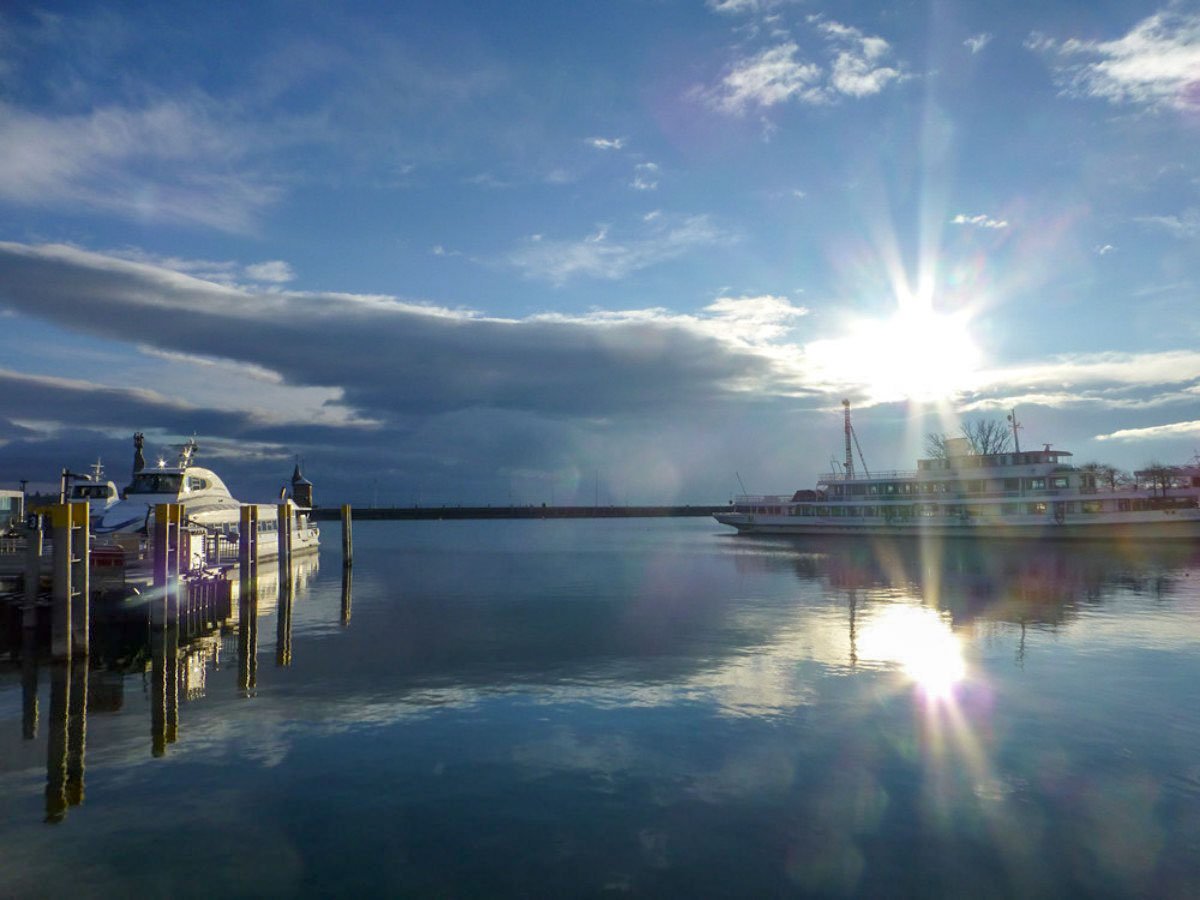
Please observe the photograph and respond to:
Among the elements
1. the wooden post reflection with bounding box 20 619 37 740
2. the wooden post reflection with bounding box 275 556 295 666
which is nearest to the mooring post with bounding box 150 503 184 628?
the wooden post reflection with bounding box 20 619 37 740

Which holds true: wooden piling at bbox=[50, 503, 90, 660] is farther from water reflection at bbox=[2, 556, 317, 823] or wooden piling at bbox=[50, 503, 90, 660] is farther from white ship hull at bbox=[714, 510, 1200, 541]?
white ship hull at bbox=[714, 510, 1200, 541]

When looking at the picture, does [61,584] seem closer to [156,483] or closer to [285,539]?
[285,539]

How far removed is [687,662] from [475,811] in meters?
12.8

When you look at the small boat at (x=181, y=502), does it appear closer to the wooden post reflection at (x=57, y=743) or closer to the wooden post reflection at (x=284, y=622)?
the wooden post reflection at (x=284, y=622)

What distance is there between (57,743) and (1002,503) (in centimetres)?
9372

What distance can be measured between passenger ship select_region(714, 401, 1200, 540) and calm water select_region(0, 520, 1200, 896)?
59.7m

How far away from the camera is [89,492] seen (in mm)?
51000

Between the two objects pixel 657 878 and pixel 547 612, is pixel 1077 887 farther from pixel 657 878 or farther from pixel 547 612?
pixel 547 612

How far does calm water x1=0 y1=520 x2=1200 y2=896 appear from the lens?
419 inches

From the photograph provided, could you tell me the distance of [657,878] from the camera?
1032 cm

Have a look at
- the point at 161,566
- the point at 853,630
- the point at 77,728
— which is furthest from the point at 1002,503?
the point at 77,728

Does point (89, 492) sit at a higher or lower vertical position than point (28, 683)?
higher

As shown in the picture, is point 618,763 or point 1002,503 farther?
point 1002,503

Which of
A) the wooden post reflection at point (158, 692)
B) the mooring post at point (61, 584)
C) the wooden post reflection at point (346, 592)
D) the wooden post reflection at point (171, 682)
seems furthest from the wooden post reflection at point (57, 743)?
the wooden post reflection at point (346, 592)
